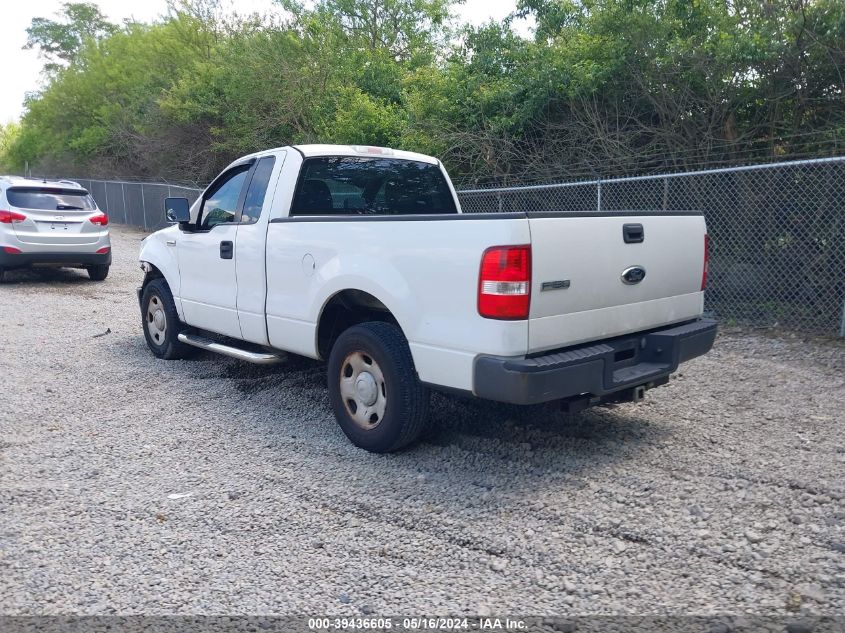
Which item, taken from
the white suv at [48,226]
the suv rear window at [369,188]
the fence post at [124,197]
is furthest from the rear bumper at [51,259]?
the fence post at [124,197]

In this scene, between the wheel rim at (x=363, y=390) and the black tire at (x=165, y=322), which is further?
the black tire at (x=165, y=322)

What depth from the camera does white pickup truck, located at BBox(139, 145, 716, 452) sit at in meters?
3.92

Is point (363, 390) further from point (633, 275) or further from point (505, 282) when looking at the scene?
point (633, 275)

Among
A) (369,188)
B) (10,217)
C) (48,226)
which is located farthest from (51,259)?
(369,188)

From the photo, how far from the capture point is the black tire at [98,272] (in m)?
13.2

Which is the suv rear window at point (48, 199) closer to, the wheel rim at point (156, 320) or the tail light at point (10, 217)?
the tail light at point (10, 217)

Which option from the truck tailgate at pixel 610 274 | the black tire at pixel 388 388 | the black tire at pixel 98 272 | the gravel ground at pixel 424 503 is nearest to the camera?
the gravel ground at pixel 424 503

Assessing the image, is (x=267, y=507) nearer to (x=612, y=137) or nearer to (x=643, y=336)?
(x=643, y=336)

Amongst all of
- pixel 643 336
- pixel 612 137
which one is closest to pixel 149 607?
pixel 643 336

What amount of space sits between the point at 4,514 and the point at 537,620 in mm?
2900

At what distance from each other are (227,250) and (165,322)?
1.72 m

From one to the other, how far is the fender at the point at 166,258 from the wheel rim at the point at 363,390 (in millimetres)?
2764

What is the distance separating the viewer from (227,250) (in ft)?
19.8

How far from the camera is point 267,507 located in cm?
399
